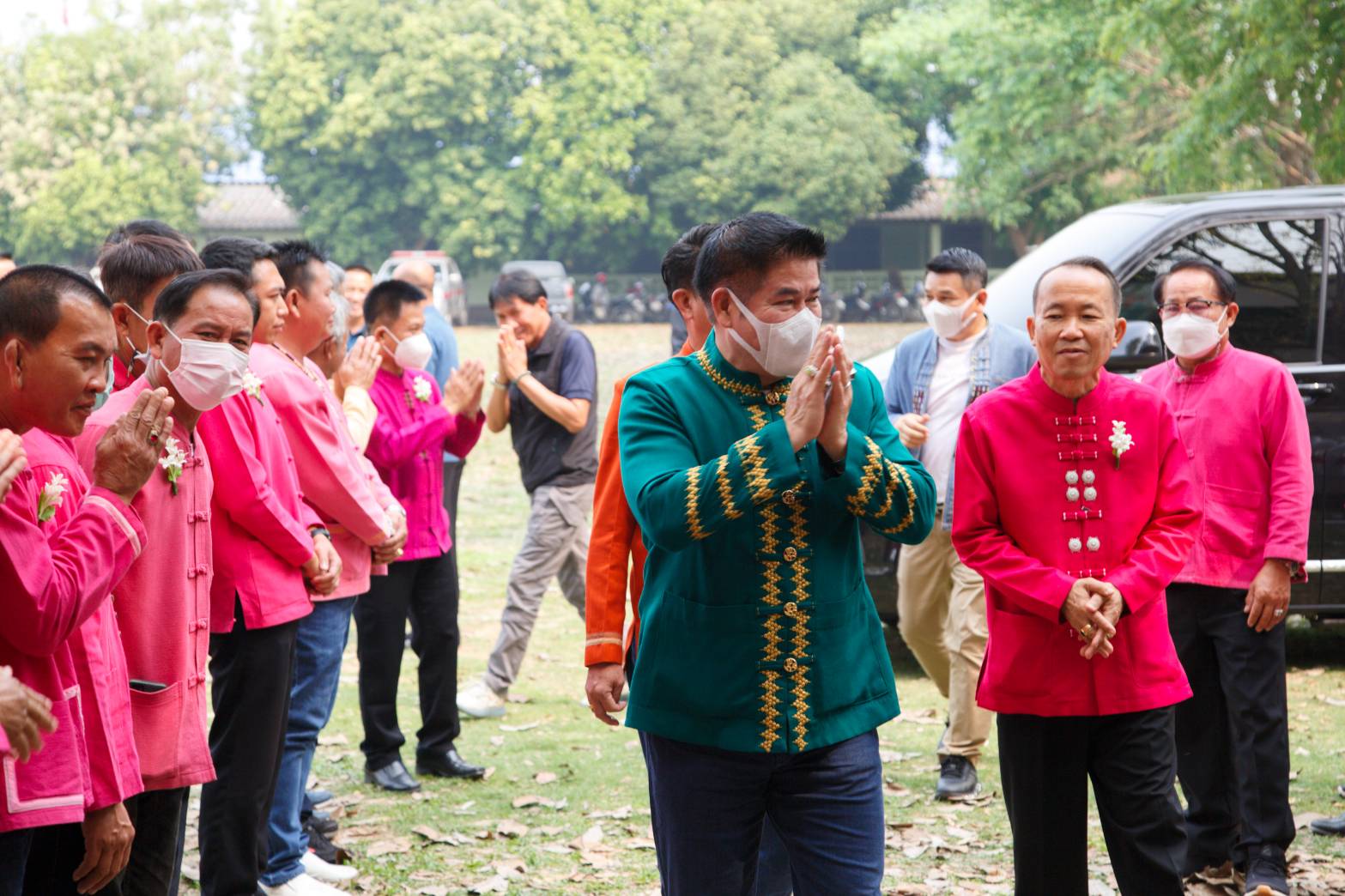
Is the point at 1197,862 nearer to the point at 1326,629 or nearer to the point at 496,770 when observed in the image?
the point at 496,770

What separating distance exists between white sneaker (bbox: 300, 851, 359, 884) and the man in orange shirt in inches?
70.8

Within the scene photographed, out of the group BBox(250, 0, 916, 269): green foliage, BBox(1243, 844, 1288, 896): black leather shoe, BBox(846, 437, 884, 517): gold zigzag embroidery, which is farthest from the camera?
BBox(250, 0, 916, 269): green foliage

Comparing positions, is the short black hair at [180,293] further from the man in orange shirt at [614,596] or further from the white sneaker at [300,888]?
the white sneaker at [300,888]

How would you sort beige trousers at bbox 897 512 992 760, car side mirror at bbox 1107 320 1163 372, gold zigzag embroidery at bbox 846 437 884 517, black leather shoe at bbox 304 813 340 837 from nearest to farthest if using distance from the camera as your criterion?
1. gold zigzag embroidery at bbox 846 437 884 517
2. black leather shoe at bbox 304 813 340 837
3. beige trousers at bbox 897 512 992 760
4. car side mirror at bbox 1107 320 1163 372

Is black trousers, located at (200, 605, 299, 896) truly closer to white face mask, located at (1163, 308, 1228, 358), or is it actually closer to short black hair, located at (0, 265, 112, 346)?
short black hair, located at (0, 265, 112, 346)

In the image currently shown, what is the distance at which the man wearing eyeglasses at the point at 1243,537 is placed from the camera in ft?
15.7

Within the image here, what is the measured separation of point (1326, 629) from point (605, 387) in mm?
16237

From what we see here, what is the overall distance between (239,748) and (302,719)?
34.9 inches

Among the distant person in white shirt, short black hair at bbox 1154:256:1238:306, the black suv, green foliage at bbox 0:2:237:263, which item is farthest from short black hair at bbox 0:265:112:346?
green foliage at bbox 0:2:237:263

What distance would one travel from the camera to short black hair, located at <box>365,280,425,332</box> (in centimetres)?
622

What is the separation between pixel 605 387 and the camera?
24266 millimetres

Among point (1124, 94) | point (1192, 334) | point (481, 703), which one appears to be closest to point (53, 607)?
point (1192, 334)

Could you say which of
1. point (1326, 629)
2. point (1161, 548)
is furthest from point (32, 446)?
point (1326, 629)

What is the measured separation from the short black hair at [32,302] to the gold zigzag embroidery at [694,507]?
1239 millimetres
